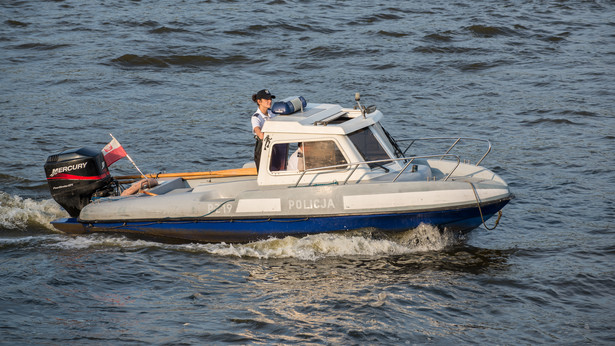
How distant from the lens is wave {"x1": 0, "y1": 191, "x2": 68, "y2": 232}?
12211 mm

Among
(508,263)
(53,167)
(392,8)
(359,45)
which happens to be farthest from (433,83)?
(53,167)

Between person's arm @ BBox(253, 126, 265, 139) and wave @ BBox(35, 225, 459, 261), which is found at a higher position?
person's arm @ BBox(253, 126, 265, 139)

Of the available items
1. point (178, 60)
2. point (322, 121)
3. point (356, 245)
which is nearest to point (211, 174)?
point (322, 121)

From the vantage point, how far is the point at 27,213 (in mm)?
12406

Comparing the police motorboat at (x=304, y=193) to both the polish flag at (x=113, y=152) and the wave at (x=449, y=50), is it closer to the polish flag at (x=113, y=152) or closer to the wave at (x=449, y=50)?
the polish flag at (x=113, y=152)

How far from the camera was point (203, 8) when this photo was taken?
28422 mm

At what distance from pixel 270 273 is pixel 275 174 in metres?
1.56

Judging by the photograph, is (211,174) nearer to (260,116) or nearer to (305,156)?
(260,116)

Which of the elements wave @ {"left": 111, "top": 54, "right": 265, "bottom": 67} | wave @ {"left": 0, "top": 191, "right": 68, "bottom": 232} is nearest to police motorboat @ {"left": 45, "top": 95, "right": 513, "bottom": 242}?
wave @ {"left": 0, "top": 191, "right": 68, "bottom": 232}

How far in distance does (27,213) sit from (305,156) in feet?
16.8

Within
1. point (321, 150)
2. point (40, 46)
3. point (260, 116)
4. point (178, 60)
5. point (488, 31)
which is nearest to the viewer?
point (321, 150)

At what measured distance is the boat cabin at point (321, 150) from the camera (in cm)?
1066

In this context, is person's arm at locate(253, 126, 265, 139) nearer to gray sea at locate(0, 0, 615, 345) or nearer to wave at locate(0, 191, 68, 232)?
gray sea at locate(0, 0, 615, 345)

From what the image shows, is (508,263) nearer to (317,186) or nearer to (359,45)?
(317,186)
